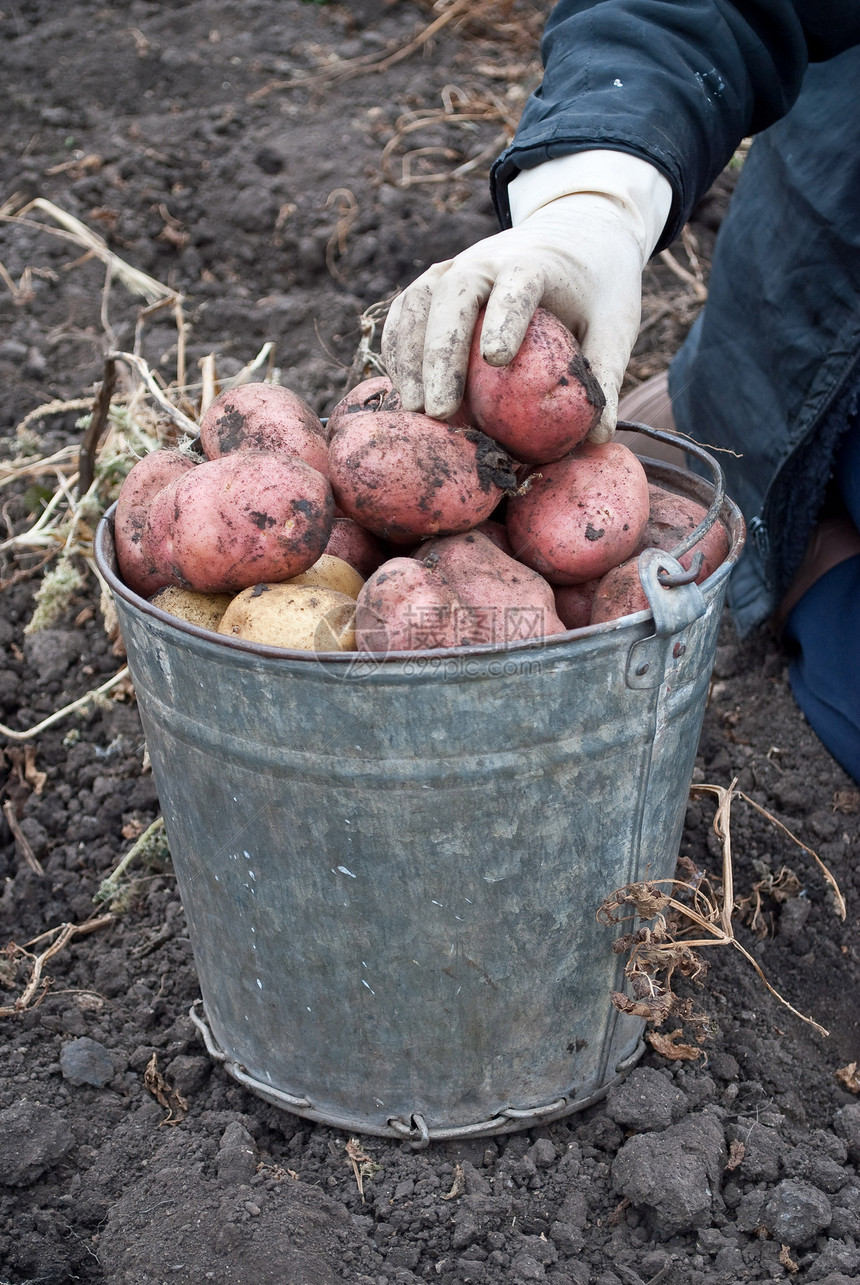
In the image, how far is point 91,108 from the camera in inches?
228

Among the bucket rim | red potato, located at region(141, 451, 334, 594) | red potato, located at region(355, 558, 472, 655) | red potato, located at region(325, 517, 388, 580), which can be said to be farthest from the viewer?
red potato, located at region(325, 517, 388, 580)

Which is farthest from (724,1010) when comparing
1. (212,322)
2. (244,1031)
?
(212,322)

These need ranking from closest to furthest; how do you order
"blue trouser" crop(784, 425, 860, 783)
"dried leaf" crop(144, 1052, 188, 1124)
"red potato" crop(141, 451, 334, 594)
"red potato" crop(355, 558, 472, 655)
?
"red potato" crop(355, 558, 472, 655) < "red potato" crop(141, 451, 334, 594) < "dried leaf" crop(144, 1052, 188, 1124) < "blue trouser" crop(784, 425, 860, 783)

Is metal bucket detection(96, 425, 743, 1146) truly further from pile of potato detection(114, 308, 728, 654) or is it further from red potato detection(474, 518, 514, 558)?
red potato detection(474, 518, 514, 558)

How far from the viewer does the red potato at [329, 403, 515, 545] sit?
5.04ft

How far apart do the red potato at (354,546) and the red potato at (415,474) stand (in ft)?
0.51

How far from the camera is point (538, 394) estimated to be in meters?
1.53

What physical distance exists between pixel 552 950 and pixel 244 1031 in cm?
60

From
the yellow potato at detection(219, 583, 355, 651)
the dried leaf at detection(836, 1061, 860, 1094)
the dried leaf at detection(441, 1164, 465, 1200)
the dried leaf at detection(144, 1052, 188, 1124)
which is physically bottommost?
the dried leaf at detection(836, 1061, 860, 1094)

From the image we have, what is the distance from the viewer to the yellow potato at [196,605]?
1659 millimetres

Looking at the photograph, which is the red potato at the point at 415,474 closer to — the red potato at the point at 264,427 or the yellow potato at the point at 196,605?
the red potato at the point at 264,427


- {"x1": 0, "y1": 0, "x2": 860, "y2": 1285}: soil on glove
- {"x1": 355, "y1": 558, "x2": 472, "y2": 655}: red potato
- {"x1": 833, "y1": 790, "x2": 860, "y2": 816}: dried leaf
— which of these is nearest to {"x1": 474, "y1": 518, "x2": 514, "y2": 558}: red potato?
{"x1": 355, "y1": 558, "x2": 472, "y2": 655}: red potato

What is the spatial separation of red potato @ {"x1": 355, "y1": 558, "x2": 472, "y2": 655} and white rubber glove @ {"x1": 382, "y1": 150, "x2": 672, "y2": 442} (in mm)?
307

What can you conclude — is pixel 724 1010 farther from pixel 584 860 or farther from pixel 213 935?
pixel 213 935
